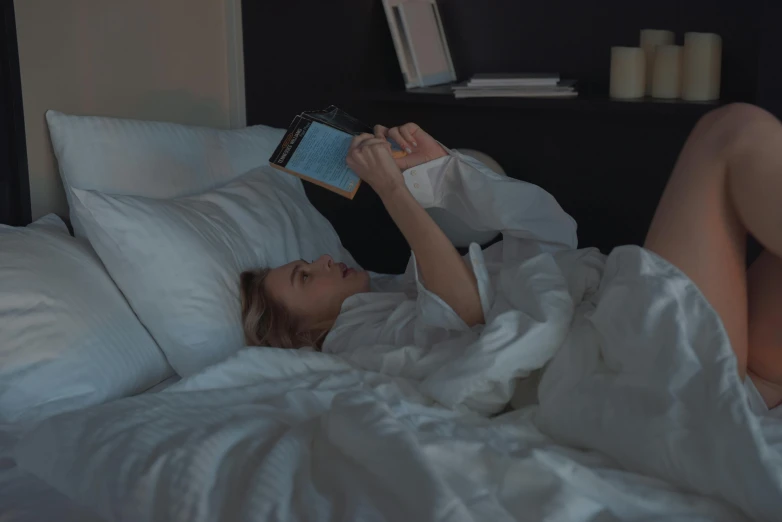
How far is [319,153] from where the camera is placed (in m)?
1.51

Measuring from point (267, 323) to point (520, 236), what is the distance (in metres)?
0.49

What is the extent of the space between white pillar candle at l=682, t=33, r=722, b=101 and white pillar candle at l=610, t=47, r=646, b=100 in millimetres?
89

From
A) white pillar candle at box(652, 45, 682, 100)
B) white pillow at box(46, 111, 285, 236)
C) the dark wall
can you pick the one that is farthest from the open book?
white pillar candle at box(652, 45, 682, 100)

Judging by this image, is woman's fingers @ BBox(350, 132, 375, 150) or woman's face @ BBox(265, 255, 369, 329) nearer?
woman's fingers @ BBox(350, 132, 375, 150)

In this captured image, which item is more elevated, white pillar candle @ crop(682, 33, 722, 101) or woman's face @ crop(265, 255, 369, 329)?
white pillar candle @ crop(682, 33, 722, 101)

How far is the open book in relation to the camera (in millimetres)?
1491

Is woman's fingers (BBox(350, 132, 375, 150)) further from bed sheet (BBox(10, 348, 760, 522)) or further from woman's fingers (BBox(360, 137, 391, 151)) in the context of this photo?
bed sheet (BBox(10, 348, 760, 522))

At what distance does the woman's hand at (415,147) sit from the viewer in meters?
1.67

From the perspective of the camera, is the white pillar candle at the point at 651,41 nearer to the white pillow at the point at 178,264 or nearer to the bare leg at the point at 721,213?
the bare leg at the point at 721,213

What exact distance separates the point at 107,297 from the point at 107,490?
1.64ft

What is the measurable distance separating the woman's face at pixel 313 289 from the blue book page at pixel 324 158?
22cm

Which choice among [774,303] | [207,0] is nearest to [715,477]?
[774,303]

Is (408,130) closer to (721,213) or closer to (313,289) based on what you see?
(313,289)

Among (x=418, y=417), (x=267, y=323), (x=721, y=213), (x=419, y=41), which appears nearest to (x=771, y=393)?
(x=721, y=213)
